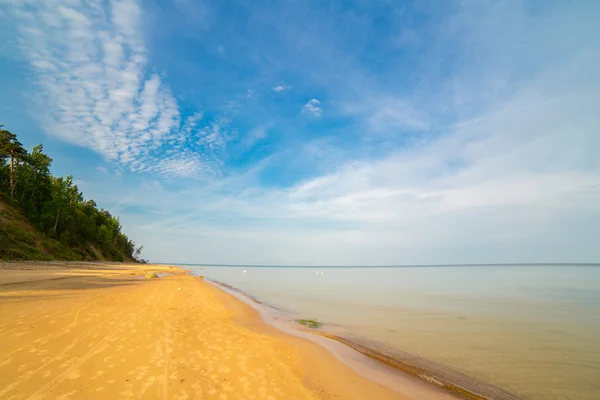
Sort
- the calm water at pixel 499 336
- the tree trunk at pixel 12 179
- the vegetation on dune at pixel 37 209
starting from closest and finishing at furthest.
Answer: the calm water at pixel 499 336 → the vegetation on dune at pixel 37 209 → the tree trunk at pixel 12 179

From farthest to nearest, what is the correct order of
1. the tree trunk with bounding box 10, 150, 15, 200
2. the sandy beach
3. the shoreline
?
1. the tree trunk with bounding box 10, 150, 15, 200
2. the shoreline
3. the sandy beach

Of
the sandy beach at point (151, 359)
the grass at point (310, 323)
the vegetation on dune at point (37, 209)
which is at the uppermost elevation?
the vegetation on dune at point (37, 209)

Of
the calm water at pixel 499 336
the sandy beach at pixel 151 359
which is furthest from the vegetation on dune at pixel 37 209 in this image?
the calm water at pixel 499 336

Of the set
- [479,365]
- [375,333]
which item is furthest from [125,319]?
[479,365]

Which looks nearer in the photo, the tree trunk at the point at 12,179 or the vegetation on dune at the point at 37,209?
the vegetation on dune at the point at 37,209

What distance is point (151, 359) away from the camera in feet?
23.4

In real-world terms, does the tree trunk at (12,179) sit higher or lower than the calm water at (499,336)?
higher

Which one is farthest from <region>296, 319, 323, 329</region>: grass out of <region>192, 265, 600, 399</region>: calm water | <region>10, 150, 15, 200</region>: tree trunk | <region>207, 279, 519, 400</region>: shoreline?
<region>10, 150, 15, 200</region>: tree trunk

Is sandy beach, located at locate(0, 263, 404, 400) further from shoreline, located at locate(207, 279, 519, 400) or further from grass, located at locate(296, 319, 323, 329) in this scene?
grass, located at locate(296, 319, 323, 329)

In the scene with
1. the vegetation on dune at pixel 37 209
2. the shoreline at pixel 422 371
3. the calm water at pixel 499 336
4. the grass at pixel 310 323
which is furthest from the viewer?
the vegetation on dune at pixel 37 209

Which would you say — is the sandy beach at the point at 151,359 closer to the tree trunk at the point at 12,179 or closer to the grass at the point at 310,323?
the grass at the point at 310,323

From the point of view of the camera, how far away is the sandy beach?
555 centimetres

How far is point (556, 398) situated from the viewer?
7.27 m

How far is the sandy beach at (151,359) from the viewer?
18.2ft
